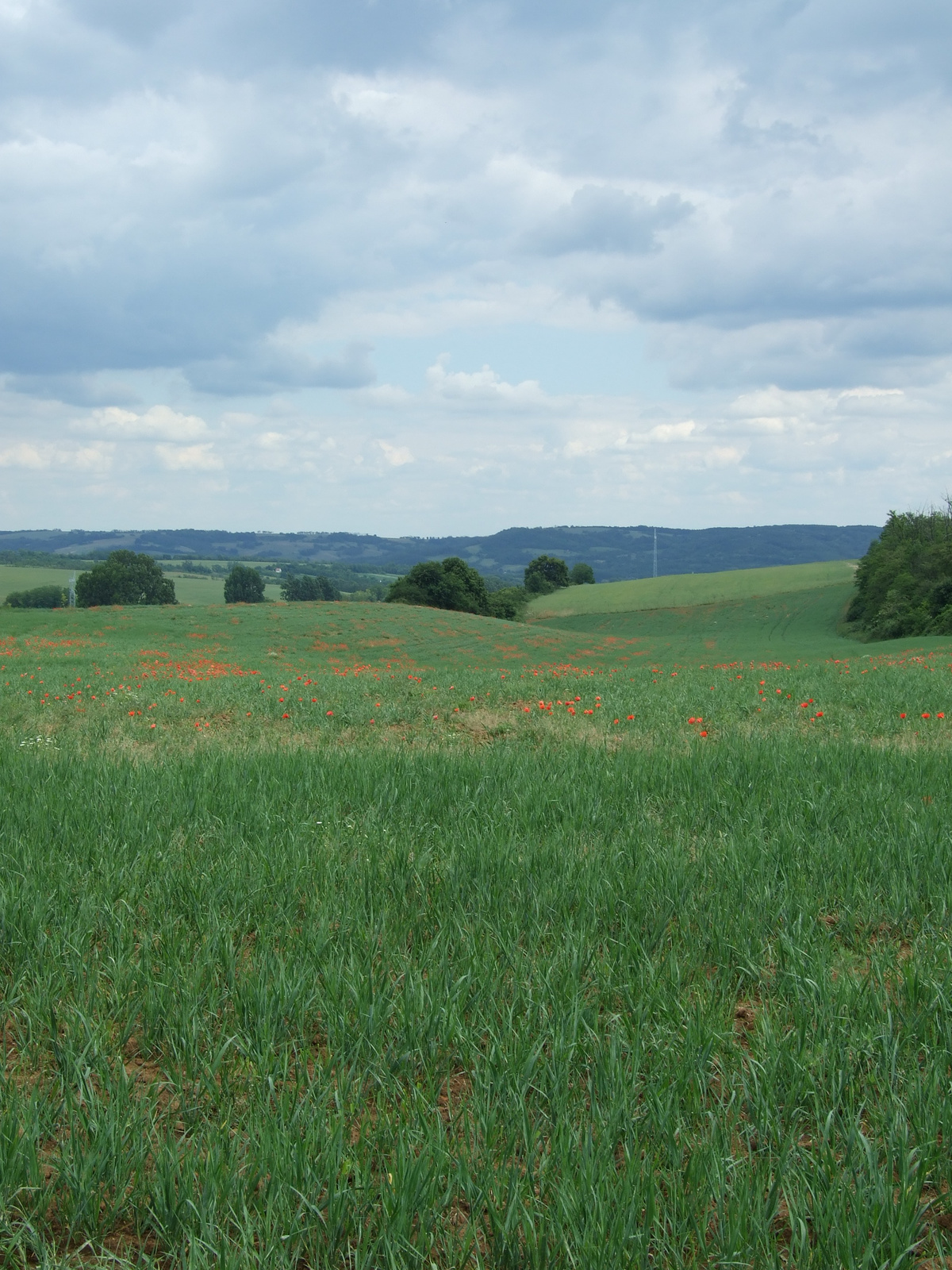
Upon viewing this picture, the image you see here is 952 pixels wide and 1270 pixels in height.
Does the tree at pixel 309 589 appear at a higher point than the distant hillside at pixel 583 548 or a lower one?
lower

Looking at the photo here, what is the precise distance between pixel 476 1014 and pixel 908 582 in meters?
67.6

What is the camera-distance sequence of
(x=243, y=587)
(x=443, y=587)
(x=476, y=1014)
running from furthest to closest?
(x=243, y=587) → (x=443, y=587) → (x=476, y=1014)

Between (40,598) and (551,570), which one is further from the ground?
(551,570)

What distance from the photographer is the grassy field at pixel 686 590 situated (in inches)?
3206

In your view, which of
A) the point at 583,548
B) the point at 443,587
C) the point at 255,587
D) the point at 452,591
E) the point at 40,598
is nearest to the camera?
the point at 443,587

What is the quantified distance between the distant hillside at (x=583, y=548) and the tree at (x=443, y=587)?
246ft

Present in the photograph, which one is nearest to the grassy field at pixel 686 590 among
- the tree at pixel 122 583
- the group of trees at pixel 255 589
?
the group of trees at pixel 255 589

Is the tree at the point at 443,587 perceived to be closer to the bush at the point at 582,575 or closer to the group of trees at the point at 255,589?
the group of trees at the point at 255,589

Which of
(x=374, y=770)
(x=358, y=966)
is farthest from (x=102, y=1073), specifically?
(x=374, y=770)

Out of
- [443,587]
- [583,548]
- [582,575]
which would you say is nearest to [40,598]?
[443,587]

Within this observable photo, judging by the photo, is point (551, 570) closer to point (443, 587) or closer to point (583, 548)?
point (443, 587)

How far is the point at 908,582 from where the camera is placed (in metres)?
62.3

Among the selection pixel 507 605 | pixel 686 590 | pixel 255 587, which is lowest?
pixel 507 605

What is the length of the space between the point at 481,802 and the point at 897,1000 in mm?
3620
